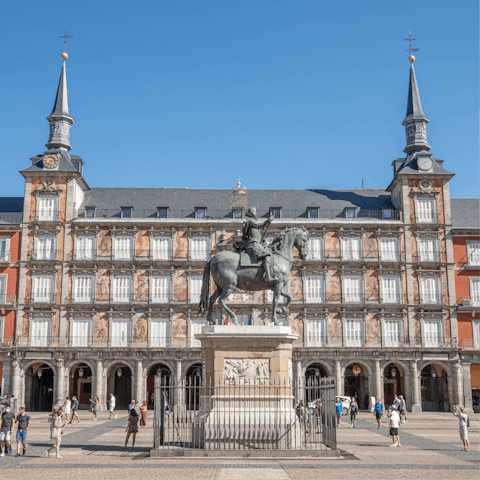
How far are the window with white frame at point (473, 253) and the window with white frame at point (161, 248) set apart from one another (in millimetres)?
26041

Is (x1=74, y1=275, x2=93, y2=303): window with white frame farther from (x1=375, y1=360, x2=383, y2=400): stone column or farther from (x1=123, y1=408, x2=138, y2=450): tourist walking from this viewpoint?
(x1=123, y1=408, x2=138, y2=450): tourist walking

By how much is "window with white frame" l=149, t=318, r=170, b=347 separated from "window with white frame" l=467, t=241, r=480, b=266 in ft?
87.2

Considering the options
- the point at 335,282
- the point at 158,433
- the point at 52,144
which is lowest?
the point at 158,433

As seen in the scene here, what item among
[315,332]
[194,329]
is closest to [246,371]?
[194,329]

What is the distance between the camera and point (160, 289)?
5216 cm

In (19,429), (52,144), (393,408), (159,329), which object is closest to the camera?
(19,429)

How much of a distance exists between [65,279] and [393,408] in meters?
35.2

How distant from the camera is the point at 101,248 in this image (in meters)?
52.5

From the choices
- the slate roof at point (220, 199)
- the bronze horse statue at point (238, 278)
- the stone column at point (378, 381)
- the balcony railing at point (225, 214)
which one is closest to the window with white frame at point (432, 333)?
the stone column at point (378, 381)

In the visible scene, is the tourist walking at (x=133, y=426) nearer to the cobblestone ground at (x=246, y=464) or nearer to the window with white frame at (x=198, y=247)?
the cobblestone ground at (x=246, y=464)

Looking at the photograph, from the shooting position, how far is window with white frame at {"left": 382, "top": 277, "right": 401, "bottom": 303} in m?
52.4

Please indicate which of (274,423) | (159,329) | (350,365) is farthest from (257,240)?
(350,365)

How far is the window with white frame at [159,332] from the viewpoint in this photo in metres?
51.3

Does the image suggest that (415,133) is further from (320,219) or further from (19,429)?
(19,429)
